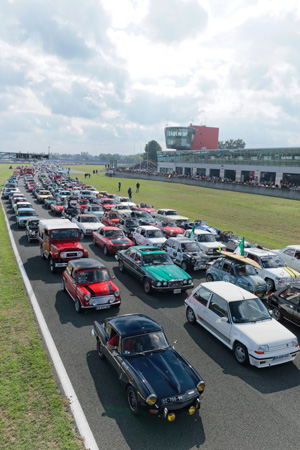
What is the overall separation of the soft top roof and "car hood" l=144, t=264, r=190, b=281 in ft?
15.1

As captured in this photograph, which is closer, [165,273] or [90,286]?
[90,286]

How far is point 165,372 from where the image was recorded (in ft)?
22.8

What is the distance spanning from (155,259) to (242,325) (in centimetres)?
609

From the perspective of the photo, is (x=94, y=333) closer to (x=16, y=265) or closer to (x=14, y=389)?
(x=14, y=389)

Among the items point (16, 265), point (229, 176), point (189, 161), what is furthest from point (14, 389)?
point (189, 161)

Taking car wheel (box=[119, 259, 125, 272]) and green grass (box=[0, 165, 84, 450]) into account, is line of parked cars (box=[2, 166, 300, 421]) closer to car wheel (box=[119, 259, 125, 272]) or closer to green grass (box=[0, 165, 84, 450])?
car wheel (box=[119, 259, 125, 272])

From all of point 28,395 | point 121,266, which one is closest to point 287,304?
point 121,266

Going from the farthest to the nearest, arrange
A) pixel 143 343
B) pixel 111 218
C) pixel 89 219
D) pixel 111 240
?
pixel 111 218
pixel 89 219
pixel 111 240
pixel 143 343

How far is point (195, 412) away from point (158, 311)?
5.17 m

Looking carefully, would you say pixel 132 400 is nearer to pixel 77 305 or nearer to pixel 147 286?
pixel 77 305

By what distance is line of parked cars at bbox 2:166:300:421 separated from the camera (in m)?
6.81

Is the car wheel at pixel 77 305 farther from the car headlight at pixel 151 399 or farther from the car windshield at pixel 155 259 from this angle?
the car headlight at pixel 151 399

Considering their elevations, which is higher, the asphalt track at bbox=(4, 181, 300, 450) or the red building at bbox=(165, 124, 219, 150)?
the red building at bbox=(165, 124, 219, 150)

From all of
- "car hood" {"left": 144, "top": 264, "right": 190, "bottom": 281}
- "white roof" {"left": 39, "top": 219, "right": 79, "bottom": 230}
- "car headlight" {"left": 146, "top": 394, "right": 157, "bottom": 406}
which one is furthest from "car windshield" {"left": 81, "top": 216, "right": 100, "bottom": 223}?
"car headlight" {"left": 146, "top": 394, "right": 157, "bottom": 406}
